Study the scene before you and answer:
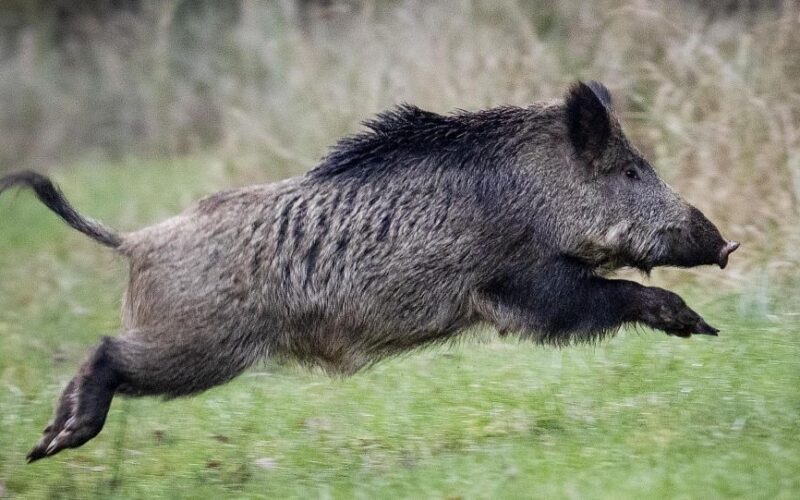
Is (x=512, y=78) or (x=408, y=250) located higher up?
(x=512, y=78)

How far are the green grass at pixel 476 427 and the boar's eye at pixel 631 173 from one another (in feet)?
2.86

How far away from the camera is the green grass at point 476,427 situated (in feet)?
13.6

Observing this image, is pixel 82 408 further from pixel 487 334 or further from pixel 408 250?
pixel 487 334

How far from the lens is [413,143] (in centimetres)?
508

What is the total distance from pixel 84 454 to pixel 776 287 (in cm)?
360

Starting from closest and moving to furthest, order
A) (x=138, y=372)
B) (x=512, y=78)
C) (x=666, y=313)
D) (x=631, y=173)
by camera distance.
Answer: (x=138, y=372)
(x=666, y=313)
(x=631, y=173)
(x=512, y=78)

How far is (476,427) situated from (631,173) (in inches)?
50.2

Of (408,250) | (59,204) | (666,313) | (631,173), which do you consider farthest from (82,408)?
(631,173)

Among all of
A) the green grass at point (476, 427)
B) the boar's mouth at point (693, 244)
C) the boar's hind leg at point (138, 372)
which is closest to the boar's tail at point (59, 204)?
the green grass at point (476, 427)

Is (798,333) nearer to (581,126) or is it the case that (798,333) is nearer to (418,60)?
(581,126)

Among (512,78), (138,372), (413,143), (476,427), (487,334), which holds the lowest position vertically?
(476,427)

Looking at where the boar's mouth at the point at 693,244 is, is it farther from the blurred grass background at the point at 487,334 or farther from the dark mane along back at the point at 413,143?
the dark mane along back at the point at 413,143

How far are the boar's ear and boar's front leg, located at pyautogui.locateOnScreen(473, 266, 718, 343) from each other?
0.54m

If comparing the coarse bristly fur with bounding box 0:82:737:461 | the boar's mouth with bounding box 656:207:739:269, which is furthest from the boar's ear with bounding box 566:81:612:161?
→ the boar's mouth with bounding box 656:207:739:269
